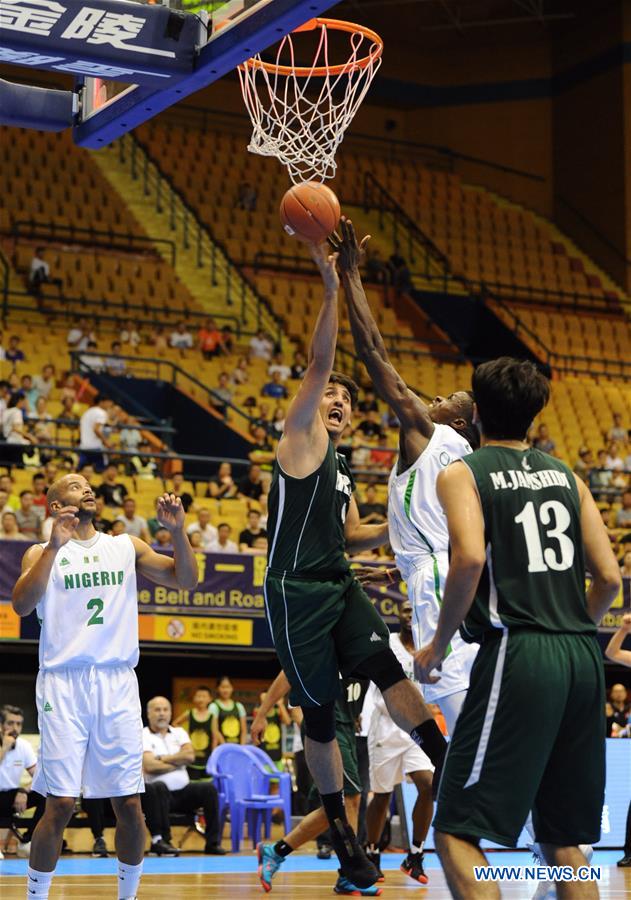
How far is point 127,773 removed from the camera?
6352 mm

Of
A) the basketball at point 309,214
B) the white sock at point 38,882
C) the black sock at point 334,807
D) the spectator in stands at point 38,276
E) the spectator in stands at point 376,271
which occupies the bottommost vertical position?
the white sock at point 38,882

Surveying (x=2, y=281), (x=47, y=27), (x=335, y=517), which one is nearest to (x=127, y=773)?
(x=335, y=517)

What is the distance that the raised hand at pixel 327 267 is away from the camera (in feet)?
19.3

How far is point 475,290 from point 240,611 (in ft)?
50.3

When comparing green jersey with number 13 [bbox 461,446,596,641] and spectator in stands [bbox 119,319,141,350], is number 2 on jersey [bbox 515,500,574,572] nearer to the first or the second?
green jersey with number 13 [bbox 461,446,596,641]

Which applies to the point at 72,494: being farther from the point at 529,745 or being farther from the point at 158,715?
the point at 158,715

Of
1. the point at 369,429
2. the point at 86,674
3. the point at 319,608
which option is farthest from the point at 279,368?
the point at 319,608

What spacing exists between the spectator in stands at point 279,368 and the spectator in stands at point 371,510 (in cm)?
471

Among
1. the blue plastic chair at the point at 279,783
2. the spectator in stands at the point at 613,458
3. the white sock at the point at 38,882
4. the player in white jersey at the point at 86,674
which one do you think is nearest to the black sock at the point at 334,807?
the player in white jersey at the point at 86,674

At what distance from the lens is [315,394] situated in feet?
19.7

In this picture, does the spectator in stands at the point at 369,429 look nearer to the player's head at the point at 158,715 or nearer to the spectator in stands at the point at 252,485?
the spectator in stands at the point at 252,485

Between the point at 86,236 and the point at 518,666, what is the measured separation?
2236cm

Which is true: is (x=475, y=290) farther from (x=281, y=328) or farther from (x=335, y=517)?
(x=335, y=517)

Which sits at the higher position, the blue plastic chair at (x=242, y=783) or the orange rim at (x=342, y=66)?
the orange rim at (x=342, y=66)
